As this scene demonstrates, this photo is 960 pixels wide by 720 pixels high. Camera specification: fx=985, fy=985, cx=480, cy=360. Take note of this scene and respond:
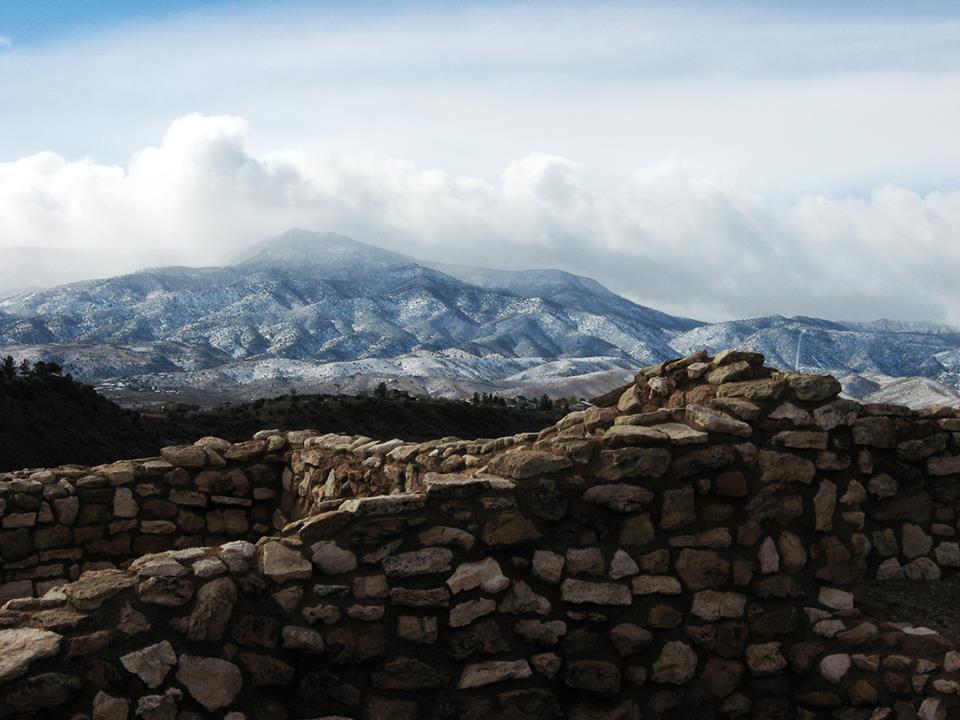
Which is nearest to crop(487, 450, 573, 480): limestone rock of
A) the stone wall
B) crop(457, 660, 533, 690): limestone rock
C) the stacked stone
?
the stone wall

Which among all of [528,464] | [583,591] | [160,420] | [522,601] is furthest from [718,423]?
[160,420]

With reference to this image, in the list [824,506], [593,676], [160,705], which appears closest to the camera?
[160,705]

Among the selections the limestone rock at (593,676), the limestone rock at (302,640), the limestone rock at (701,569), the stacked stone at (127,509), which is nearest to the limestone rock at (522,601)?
the limestone rock at (593,676)

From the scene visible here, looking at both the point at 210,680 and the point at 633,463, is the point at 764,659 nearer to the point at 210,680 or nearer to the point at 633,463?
the point at 633,463

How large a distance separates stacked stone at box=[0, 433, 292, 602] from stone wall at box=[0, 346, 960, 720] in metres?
3.85

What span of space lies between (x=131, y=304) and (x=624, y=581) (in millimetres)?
192742

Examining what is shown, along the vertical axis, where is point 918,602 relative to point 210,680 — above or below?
above

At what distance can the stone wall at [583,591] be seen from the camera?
4.86 metres

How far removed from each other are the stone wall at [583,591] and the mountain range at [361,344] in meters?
89.5

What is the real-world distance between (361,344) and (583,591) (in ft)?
538

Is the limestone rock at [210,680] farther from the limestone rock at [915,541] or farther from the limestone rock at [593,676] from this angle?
the limestone rock at [915,541]

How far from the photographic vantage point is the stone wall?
191 inches

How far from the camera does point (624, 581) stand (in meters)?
5.67

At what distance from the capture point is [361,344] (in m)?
168
